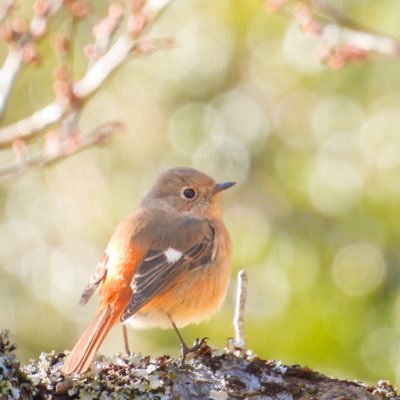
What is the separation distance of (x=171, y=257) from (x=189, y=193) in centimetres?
88

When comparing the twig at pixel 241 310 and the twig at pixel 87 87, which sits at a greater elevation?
the twig at pixel 87 87

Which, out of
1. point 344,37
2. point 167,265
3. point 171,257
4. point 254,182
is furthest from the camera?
point 254,182

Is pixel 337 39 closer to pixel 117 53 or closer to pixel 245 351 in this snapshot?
pixel 117 53

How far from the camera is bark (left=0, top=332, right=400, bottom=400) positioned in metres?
3.75

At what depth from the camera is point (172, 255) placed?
5.71m

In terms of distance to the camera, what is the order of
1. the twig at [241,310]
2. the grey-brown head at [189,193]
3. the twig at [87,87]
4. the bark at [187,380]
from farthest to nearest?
the grey-brown head at [189,193] < the twig at [87,87] < the twig at [241,310] < the bark at [187,380]

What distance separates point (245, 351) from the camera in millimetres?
4219

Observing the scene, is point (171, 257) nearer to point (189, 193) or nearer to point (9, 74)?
point (189, 193)

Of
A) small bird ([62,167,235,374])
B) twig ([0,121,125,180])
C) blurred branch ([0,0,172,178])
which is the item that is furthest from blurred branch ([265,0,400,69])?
twig ([0,121,125,180])

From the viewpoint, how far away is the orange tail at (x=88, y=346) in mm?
3939

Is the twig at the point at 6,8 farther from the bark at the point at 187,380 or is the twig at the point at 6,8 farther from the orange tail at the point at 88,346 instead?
the bark at the point at 187,380

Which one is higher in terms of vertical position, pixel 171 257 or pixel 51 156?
pixel 51 156

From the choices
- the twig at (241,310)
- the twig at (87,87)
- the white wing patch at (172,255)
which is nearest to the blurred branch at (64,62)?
the twig at (87,87)

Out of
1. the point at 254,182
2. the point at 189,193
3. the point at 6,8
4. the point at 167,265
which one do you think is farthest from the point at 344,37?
the point at 254,182
